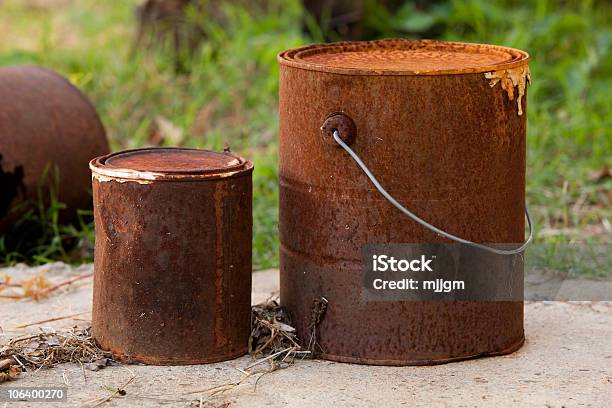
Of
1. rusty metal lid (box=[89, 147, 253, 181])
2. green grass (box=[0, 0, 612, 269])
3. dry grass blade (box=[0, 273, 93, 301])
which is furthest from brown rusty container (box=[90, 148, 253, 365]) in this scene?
green grass (box=[0, 0, 612, 269])

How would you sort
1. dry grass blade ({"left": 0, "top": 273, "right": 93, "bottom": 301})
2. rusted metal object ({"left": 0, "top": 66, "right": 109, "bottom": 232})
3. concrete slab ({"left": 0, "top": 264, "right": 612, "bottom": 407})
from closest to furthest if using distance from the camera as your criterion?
concrete slab ({"left": 0, "top": 264, "right": 612, "bottom": 407}), dry grass blade ({"left": 0, "top": 273, "right": 93, "bottom": 301}), rusted metal object ({"left": 0, "top": 66, "right": 109, "bottom": 232})

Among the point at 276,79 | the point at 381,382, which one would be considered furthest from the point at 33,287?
the point at 276,79

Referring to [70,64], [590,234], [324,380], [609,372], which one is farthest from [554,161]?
[70,64]

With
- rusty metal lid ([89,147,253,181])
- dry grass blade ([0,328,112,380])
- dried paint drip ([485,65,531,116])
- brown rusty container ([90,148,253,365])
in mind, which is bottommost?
dry grass blade ([0,328,112,380])

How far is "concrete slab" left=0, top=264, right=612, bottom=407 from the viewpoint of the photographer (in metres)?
2.88

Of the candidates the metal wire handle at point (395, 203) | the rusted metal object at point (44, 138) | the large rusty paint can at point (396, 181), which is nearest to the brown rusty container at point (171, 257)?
the large rusty paint can at point (396, 181)

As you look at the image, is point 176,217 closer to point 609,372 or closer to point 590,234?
point 609,372

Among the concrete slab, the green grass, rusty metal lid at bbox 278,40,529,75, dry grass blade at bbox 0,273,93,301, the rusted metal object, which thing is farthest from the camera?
the green grass

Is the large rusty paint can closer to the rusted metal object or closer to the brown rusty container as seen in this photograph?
the brown rusty container

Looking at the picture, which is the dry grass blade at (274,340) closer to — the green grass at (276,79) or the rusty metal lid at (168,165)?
the rusty metal lid at (168,165)

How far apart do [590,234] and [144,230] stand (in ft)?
8.12

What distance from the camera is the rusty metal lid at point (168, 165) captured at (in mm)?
3008

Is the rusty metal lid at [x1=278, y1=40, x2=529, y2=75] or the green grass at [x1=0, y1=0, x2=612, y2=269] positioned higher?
the rusty metal lid at [x1=278, y1=40, x2=529, y2=75]

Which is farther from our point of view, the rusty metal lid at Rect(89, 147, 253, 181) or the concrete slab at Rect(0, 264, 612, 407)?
the rusty metal lid at Rect(89, 147, 253, 181)
